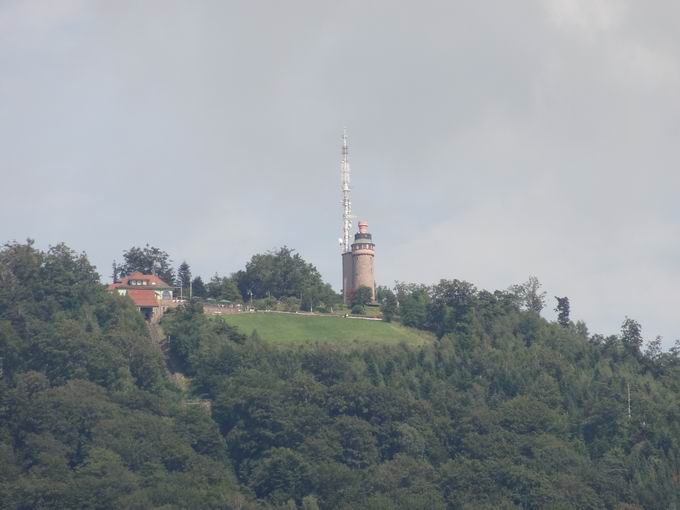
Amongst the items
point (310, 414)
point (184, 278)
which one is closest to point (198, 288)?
point (184, 278)

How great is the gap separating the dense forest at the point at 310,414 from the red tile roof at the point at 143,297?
3.40 m

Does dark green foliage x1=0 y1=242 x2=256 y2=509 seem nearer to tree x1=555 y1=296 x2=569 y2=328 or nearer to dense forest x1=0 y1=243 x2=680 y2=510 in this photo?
dense forest x1=0 y1=243 x2=680 y2=510

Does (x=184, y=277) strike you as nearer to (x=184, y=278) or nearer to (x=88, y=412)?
(x=184, y=278)

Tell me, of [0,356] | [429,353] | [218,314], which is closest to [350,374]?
[429,353]

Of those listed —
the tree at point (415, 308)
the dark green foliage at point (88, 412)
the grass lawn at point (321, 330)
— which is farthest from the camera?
the tree at point (415, 308)

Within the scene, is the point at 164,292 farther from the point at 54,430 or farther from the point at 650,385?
the point at 650,385

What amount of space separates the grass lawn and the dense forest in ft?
10.5

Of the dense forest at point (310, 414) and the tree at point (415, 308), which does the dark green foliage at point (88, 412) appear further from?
the tree at point (415, 308)

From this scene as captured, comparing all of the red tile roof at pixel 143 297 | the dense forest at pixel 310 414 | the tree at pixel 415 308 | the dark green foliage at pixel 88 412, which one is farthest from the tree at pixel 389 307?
the dark green foliage at pixel 88 412

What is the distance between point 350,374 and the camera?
Result: 104 metres

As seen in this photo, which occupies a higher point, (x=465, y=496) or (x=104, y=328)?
(x=104, y=328)

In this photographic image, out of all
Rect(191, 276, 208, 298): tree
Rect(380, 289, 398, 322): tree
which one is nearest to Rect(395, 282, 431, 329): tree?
Rect(380, 289, 398, 322): tree

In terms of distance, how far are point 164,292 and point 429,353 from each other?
2048 centimetres

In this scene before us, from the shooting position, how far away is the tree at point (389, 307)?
11925 centimetres
